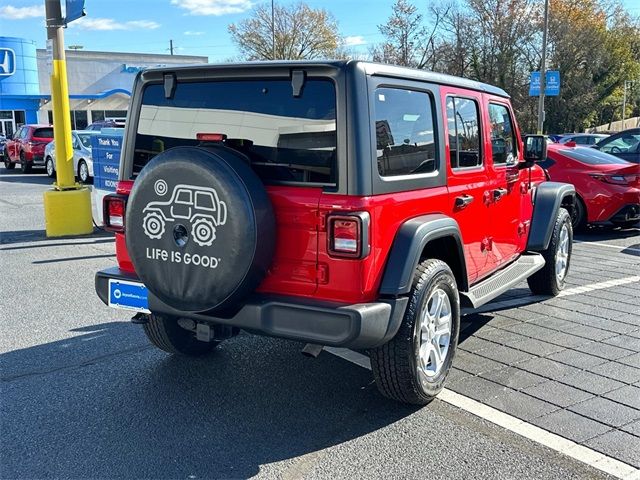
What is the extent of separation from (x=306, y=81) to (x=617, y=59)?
4388 cm

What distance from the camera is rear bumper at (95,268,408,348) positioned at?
319 cm

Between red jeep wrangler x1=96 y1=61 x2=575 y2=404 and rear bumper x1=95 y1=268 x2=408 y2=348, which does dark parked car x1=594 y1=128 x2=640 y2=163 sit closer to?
red jeep wrangler x1=96 y1=61 x2=575 y2=404

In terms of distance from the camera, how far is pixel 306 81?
3426 millimetres

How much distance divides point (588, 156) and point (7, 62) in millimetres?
37259

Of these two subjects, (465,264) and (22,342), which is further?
(22,342)

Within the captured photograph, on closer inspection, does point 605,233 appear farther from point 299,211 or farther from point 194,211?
point 194,211

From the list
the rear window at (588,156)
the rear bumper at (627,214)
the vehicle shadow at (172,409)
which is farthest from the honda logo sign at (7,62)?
the vehicle shadow at (172,409)

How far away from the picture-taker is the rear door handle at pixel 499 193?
16.1 ft

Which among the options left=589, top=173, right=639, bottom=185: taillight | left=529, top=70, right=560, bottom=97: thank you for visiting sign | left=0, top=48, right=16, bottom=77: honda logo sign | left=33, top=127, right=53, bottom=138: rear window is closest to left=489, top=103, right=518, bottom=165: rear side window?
left=589, top=173, right=639, bottom=185: taillight

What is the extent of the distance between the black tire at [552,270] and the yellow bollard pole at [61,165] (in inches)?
258

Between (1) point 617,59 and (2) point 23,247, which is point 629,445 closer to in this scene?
(2) point 23,247

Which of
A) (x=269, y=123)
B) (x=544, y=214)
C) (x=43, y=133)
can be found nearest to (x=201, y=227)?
(x=269, y=123)

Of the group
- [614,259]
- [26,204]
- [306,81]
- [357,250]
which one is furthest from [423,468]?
[26,204]

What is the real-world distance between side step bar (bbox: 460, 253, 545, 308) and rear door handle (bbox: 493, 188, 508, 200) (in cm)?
65
